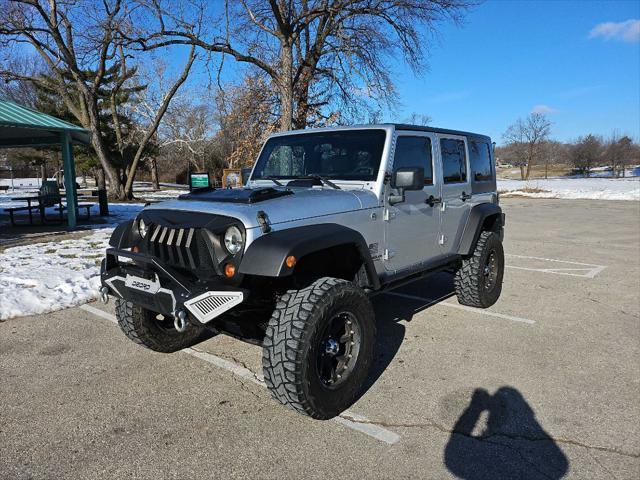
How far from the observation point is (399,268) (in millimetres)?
4078

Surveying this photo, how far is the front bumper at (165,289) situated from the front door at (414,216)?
1582 millimetres

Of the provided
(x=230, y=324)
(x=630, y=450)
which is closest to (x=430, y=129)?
(x=230, y=324)

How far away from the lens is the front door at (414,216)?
3.94 meters

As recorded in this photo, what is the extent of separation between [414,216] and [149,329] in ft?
8.18

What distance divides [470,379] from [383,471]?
136cm

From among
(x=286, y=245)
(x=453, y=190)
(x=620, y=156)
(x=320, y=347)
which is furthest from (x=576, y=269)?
(x=620, y=156)

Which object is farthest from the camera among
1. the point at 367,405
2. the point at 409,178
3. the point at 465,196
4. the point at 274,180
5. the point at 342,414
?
the point at 465,196

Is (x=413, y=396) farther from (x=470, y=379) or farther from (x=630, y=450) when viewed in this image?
(x=630, y=450)

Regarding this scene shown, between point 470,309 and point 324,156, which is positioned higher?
point 324,156

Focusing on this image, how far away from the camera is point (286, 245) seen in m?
2.77

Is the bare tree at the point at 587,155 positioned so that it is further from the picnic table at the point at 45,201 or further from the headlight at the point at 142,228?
the headlight at the point at 142,228

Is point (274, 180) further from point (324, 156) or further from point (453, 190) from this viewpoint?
point (453, 190)

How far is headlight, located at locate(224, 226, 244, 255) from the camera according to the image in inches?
114

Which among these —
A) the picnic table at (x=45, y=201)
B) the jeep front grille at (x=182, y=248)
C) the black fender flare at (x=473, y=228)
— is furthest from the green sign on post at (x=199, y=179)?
the picnic table at (x=45, y=201)
